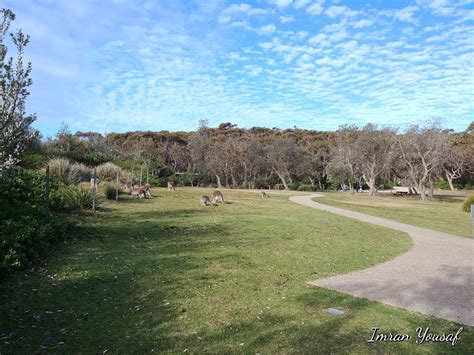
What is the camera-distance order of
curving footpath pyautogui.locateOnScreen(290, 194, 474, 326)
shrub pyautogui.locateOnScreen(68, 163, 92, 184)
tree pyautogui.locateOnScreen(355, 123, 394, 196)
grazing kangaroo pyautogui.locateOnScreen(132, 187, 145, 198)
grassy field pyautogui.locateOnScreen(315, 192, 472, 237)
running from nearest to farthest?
curving footpath pyautogui.locateOnScreen(290, 194, 474, 326), grassy field pyautogui.locateOnScreen(315, 192, 472, 237), shrub pyautogui.locateOnScreen(68, 163, 92, 184), grazing kangaroo pyautogui.locateOnScreen(132, 187, 145, 198), tree pyautogui.locateOnScreen(355, 123, 394, 196)

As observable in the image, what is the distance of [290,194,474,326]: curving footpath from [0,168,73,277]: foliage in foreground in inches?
186

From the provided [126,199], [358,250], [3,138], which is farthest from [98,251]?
[126,199]

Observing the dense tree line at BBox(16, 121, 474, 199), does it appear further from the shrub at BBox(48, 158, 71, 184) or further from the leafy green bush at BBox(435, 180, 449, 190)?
the shrub at BBox(48, 158, 71, 184)

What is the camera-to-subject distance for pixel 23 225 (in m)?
7.81

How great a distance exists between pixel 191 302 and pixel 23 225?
4.22 meters

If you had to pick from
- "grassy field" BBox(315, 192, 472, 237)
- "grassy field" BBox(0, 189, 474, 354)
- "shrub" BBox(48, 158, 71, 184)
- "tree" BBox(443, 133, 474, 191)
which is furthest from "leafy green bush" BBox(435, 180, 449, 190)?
"grassy field" BBox(0, 189, 474, 354)

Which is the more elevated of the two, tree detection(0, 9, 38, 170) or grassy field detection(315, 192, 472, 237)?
tree detection(0, 9, 38, 170)

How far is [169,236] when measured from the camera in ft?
33.4

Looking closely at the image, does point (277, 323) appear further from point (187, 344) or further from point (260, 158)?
point (260, 158)

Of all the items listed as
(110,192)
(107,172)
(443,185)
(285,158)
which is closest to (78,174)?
(110,192)

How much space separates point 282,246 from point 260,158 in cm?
4486

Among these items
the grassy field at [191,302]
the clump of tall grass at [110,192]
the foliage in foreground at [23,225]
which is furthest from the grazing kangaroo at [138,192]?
the grassy field at [191,302]

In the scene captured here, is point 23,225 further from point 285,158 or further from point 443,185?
point 443,185

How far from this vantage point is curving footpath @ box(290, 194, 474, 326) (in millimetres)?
5660
